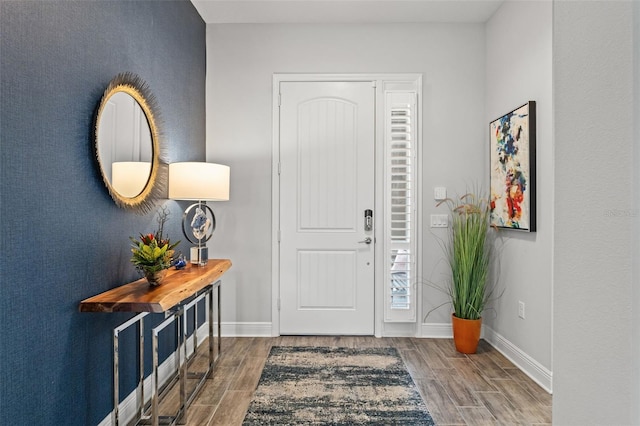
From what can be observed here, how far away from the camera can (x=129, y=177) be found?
2135 millimetres

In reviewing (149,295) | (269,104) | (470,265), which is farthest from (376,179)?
(149,295)

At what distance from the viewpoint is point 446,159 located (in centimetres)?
355

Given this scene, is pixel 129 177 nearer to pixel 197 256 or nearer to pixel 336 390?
pixel 197 256

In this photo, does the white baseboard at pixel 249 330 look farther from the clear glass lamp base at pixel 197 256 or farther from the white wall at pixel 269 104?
the clear glass lamp base at pixel 197 256

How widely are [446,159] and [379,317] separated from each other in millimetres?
1572

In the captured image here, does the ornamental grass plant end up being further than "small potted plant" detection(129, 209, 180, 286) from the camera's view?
Yes

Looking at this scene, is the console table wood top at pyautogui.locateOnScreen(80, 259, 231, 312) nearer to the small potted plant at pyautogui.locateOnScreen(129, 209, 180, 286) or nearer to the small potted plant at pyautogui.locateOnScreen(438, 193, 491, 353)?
the small potted plant at pyautogui.locateOnScreen(129, 209, 180, 286)

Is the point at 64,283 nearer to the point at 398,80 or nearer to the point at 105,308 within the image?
the point at 105,308

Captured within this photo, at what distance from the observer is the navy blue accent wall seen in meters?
1.35

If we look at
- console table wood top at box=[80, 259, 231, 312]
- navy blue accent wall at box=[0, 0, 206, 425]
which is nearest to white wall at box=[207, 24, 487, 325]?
console table wood top at box=[80, 259, 231, 312]

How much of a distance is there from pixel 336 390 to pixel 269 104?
248cm

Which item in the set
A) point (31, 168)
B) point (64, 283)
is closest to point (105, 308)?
point (64, 283)

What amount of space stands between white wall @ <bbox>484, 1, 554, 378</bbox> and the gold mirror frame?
8.15 ft

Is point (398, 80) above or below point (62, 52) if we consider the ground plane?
above
